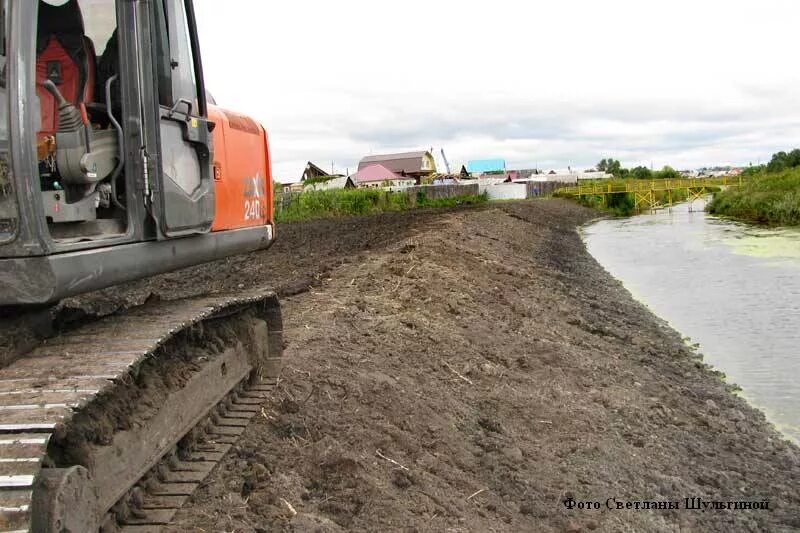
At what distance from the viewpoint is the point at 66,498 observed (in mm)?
2404

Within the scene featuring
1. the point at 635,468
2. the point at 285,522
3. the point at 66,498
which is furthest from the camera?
the point at 635,468

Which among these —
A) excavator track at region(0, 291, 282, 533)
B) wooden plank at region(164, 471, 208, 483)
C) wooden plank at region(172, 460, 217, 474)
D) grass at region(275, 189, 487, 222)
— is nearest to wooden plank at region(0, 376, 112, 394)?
excavator track at region(0, 291, 282, 533)

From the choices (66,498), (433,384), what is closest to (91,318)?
(66,498)

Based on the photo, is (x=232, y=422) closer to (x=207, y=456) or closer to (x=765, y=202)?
(x=207, y=456)

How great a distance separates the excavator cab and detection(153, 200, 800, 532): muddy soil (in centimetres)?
129

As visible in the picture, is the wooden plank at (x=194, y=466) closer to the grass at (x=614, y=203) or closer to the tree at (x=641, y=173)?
the grass at (x=614, y=203)

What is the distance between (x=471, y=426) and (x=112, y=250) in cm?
374

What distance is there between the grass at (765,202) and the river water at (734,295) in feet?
20.0

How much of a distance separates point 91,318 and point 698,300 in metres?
14.4

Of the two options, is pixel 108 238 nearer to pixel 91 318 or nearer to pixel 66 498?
pixel 91 318

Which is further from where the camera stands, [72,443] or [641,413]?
[641,413]

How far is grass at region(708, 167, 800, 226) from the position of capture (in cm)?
3904

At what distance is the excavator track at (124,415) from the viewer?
2.34 meters

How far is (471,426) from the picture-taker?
6109 mm
